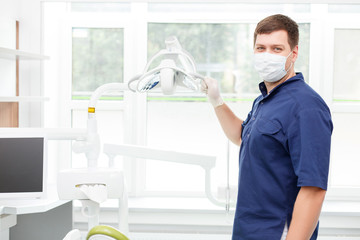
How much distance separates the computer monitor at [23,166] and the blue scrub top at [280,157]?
960 millimetres

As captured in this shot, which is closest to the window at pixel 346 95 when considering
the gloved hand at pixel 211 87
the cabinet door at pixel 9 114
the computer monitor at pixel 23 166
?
the gloved hand at pixel 211 87

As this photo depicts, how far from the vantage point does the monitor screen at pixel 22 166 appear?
1912 mm

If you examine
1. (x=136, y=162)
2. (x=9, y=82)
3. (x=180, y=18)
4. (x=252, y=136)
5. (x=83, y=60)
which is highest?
(x=180, y=18)

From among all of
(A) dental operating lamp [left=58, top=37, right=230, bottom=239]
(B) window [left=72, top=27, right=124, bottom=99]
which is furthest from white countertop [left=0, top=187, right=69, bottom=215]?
(B) window [left=72, top=27, right=124, bottom=99]

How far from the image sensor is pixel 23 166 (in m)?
1.93

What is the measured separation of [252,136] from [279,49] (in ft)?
1.03

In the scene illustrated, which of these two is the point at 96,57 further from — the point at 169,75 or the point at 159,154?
the point at 169,75

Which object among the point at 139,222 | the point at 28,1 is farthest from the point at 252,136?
the point at 28,1

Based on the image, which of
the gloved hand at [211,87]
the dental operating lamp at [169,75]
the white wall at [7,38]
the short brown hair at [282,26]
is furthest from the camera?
the white wall at [7,38]

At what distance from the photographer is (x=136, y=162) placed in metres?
3.05

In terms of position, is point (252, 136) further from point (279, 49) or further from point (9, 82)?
point (9, 82)

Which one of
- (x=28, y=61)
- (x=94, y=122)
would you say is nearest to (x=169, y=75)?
(x=94, y=122)

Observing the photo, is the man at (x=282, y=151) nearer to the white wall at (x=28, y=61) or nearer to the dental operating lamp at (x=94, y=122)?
the dental operating lamp at (x=94, y=122)

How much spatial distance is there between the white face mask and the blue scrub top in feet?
0.13
